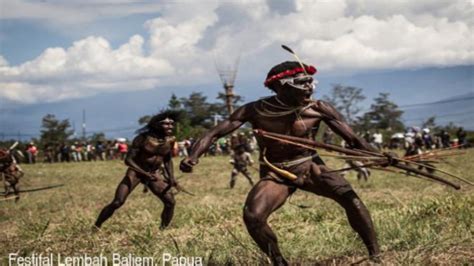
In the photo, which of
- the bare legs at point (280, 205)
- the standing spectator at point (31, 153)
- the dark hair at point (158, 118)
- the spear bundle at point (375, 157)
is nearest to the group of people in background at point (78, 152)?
the standing spectator at point (31, 153)

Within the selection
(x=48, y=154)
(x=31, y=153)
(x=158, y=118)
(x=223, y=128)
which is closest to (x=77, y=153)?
(x=48, y=154)

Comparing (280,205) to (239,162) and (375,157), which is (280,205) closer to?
(375,157)

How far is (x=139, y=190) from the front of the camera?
17781 millimetres

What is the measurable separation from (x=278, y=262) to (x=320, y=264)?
19.2 inches

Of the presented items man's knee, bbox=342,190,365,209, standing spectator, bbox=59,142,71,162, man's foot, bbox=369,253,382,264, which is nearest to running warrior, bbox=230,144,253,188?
man's knee, bbox=342,190,365,209

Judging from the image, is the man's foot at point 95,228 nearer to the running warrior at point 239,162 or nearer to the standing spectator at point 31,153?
the running warrior at point 239,162

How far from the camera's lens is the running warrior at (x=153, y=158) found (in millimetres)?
9445

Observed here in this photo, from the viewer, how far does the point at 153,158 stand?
967 cm

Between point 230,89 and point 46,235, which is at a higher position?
point 230,89

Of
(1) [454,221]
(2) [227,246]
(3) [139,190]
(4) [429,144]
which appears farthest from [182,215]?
(4) [429,144]

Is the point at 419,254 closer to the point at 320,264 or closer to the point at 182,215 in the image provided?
the point at 320,264

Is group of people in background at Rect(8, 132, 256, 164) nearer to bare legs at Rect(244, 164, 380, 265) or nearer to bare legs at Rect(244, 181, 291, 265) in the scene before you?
bare legs at Rect(244, 164, 380, 265)

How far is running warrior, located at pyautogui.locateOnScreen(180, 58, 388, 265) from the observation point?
233 inches

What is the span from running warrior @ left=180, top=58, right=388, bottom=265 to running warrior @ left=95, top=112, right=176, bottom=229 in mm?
3521
